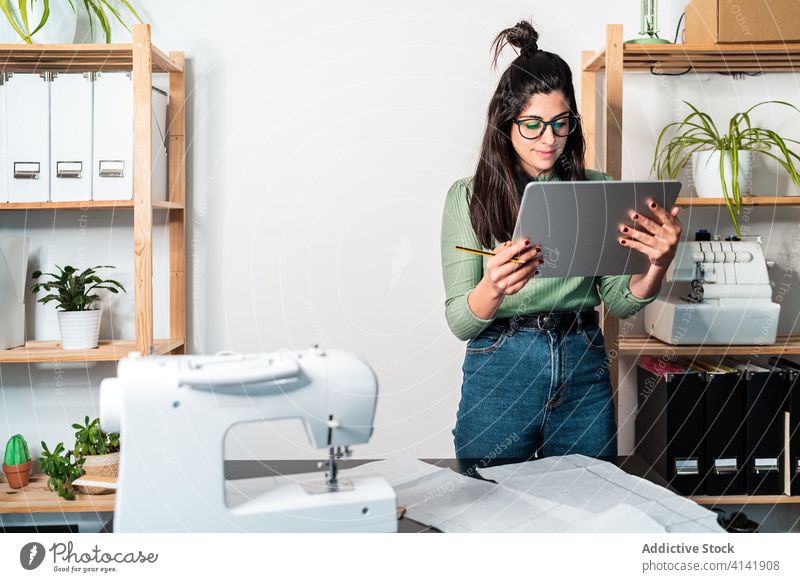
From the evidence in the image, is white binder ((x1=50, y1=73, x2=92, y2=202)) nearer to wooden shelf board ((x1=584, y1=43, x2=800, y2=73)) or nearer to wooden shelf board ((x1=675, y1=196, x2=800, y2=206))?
wooden shelf board ((x1=584, y1=43, x2=800, y2=73))

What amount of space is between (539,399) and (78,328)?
4.54 feet

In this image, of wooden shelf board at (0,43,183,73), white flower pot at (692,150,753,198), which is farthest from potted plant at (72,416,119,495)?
white flower pot at (692,150,753,198)

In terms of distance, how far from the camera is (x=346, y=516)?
1040mm

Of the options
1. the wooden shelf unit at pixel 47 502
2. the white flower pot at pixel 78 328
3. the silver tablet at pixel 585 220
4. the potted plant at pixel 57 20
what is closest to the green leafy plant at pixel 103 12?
the potted plant at pixel 57 20

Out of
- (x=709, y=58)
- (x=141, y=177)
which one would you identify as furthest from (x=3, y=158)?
(x=709, y=58)

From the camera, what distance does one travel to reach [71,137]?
2240 mm

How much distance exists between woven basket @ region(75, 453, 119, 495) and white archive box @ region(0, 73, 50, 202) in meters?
0.75
